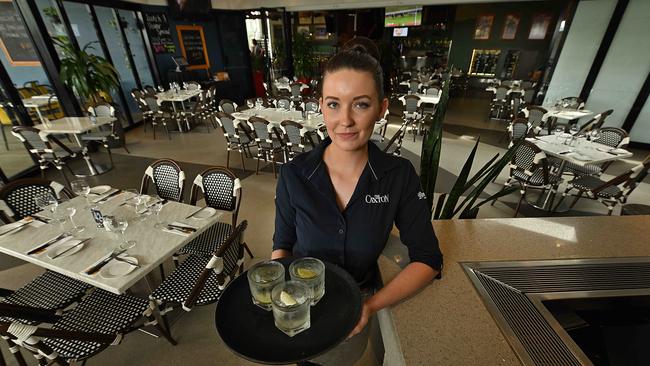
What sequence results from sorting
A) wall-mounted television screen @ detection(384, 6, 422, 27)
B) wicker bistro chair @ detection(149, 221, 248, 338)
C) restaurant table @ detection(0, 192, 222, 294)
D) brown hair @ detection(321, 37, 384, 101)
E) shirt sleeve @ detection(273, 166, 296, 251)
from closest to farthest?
brown hair @ detection(321, 37, 384, 101) < shirt sleeve @ detection(273, 166, 296, 251) < restaurant table @ detection(0, 192, 222, 294) < wicker bistro chair @ detection(149, 221, 248, 338) < wall-mounted television screen @ detection(384, 6, 422, 27)

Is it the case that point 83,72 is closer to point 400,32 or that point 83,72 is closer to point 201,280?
point 201,280

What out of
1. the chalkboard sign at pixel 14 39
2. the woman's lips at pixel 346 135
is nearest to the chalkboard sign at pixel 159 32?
the chalkboard sign at pixel 14 39

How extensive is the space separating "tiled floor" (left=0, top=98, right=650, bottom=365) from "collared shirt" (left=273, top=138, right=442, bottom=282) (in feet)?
3.24

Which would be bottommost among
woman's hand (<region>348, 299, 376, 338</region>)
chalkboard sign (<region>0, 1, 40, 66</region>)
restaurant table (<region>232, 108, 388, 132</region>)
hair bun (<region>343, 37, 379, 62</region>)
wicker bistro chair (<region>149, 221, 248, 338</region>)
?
wicker bistro chair (<region>149, 221, 248, 338</region>)

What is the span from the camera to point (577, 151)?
12.4ft

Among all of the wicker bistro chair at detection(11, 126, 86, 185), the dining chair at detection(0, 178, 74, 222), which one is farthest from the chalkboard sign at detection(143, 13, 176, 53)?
the dining chair at detection(0, 178, 74, 222)

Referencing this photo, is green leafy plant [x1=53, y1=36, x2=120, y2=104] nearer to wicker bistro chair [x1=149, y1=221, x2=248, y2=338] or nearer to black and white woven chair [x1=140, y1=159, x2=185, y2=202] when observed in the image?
black and white woven chair [x1=140, y1=159, x2=185, y2=202]

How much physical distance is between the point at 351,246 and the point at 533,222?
1157 millimetres

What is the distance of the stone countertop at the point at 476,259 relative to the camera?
874 millimetres

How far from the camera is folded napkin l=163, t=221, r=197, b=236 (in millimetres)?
2088

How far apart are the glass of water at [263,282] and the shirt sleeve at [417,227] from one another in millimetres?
514

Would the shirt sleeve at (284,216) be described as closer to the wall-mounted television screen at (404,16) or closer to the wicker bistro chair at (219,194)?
the wicker bistro chair at (219,194)

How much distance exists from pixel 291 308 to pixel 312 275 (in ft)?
0.53

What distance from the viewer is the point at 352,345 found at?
3.87 ft
